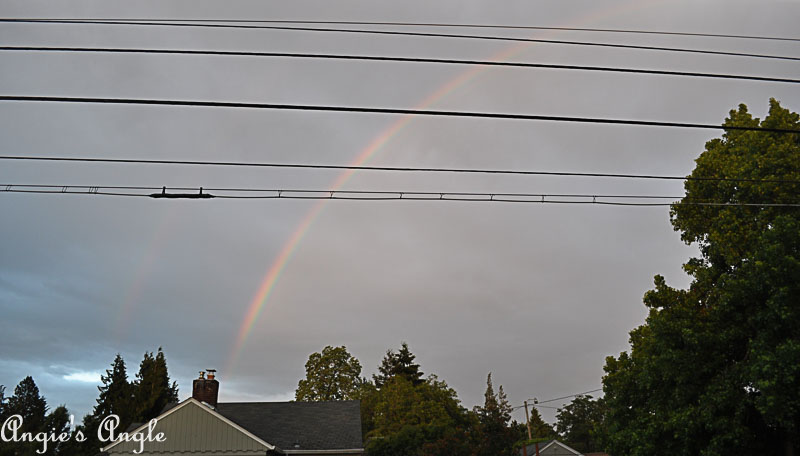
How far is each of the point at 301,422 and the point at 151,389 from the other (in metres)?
30.7

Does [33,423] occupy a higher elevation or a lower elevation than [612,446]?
higher

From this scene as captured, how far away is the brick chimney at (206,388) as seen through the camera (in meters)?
25.8

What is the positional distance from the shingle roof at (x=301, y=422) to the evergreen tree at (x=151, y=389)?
1025 inches

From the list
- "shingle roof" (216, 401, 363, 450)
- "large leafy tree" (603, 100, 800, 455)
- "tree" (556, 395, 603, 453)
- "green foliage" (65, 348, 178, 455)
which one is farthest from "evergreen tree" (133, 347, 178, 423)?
"tree" (556, 395, 603, 453)

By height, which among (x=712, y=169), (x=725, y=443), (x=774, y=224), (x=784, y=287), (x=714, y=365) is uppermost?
(x=712, y=169)

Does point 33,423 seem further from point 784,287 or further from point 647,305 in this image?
point 784,287

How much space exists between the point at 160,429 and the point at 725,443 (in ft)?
68.1

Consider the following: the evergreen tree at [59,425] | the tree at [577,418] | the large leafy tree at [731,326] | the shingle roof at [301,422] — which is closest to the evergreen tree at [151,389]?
the evergreen tree at [59,425]

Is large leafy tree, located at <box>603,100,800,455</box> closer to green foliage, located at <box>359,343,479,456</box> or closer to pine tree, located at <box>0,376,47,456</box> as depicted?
green foliage, located at <box>359,343,479,456</box>

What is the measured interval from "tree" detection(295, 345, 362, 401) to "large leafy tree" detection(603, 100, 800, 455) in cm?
3891

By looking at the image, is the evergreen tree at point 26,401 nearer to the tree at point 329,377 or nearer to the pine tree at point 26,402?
the pine tree at point 26,402

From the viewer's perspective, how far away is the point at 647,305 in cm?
1911

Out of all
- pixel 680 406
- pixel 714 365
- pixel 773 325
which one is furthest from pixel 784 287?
pixel 680 406

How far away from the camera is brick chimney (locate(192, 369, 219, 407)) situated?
25828mm
